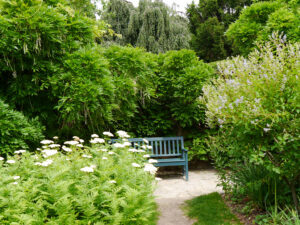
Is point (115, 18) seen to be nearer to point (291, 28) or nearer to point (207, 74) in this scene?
point (207, 74)

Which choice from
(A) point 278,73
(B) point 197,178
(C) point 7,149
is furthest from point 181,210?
(C) point 7,149

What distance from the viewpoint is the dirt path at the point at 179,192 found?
3.56 m

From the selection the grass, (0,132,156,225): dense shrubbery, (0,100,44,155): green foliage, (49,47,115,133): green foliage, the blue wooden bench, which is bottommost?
the grass

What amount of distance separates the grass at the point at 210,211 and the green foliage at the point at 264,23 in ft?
9.79

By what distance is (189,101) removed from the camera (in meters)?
6.04

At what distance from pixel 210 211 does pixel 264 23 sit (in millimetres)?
4255

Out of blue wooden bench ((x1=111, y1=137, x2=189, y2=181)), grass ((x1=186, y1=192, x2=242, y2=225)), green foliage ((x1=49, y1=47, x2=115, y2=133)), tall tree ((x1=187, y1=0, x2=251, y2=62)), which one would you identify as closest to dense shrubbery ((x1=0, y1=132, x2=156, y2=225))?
grass ((x1=186, y1=192, x2=242, y2=225))

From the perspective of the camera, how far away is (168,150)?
21.1 feet

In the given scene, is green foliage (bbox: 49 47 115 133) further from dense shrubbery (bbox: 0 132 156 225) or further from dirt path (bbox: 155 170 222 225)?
dirt path (bbox: 155 170 222 225)

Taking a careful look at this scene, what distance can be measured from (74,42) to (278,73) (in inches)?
129

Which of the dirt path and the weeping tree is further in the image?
the weeping tree

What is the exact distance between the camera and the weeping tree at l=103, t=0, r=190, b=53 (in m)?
11.1

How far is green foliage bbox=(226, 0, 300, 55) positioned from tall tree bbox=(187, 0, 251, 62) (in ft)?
25.8

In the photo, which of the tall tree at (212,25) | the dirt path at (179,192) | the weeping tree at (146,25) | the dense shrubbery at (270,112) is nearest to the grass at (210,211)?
the dirt path at (179,192)
